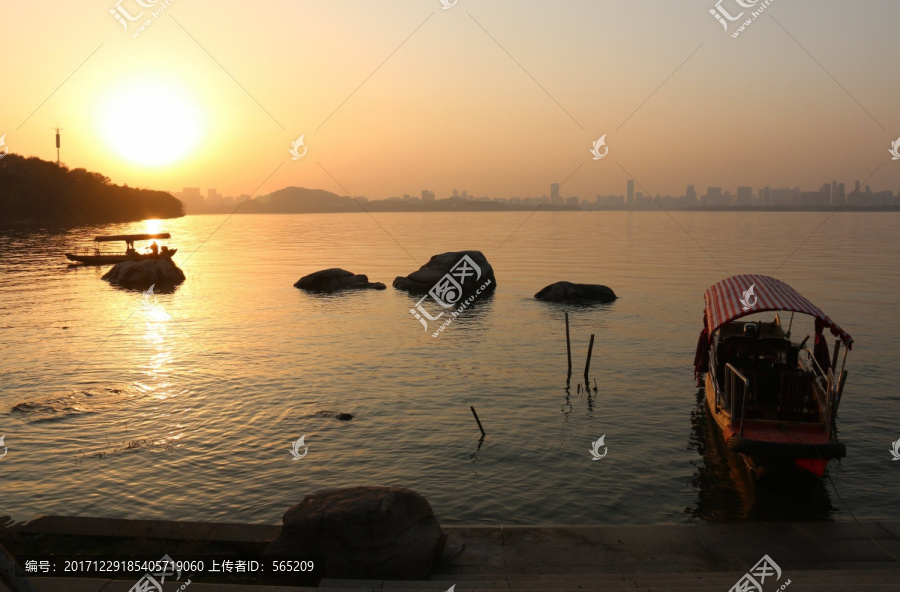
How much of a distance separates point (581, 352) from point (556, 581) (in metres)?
25.3

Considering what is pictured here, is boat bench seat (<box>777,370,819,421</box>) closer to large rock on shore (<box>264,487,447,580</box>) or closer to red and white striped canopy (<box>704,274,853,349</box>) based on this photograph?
red and white striped canopy (<box>704,274,853,349</box>)

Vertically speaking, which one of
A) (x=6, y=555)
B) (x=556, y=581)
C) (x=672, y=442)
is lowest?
(x=672, y=442)

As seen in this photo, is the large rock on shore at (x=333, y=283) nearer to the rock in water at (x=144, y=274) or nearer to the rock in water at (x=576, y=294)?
the rock in water at (x=576, y=294)

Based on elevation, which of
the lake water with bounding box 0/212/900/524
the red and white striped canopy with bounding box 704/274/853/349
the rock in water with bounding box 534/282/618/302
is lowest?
the lake water with bounding box 0/212/900/524

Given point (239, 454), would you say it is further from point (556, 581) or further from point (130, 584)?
point (556, 581)

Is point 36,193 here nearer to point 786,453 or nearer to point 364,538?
point 364,538

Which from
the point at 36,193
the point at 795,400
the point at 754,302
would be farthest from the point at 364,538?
the point at 36,193

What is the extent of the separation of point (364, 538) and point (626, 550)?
525 centimetres

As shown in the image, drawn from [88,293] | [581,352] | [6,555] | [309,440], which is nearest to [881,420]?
[581,352]

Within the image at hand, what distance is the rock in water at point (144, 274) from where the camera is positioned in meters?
68.1

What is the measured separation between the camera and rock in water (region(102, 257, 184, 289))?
68.1 metres

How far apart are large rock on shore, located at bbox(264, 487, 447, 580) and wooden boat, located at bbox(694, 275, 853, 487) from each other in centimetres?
970

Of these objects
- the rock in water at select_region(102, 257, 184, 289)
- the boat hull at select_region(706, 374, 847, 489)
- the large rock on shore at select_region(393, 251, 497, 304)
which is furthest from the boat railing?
the rock in water at select_region(102, 257, 184, 289)

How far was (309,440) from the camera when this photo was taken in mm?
22312
